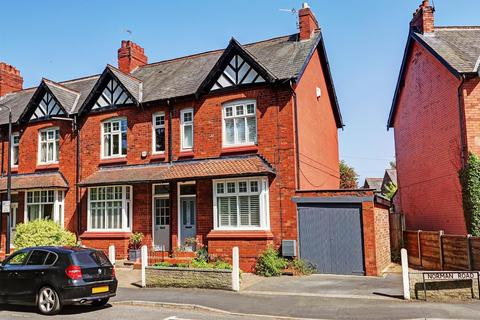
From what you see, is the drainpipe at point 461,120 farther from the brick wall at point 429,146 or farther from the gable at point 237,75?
the gable at point 237,75

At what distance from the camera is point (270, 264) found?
15961 mm

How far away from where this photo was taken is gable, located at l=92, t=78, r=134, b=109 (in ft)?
68.5

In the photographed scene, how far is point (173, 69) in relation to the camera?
22844 millimetres

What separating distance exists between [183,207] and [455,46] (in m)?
13.5

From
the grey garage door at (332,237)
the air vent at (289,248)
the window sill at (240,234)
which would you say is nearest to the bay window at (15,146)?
the window sill at (240,234)

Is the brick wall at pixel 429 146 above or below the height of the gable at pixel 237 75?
below

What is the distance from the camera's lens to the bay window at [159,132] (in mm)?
20003

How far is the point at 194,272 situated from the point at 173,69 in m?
12.3

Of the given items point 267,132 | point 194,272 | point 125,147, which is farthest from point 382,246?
point 125,147

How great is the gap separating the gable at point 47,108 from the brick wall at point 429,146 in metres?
17.3

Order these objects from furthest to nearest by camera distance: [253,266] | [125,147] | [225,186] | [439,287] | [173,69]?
[173,69] → [125,147] → [225,186] → [253,266] → [439,287]

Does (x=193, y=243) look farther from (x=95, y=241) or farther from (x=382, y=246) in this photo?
(x=382, y=246)

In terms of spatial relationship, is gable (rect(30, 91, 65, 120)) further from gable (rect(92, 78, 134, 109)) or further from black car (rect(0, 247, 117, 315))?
black car (rect(0, 247, 117, 315))

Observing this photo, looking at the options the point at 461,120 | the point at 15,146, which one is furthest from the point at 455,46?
the point at 15,146
